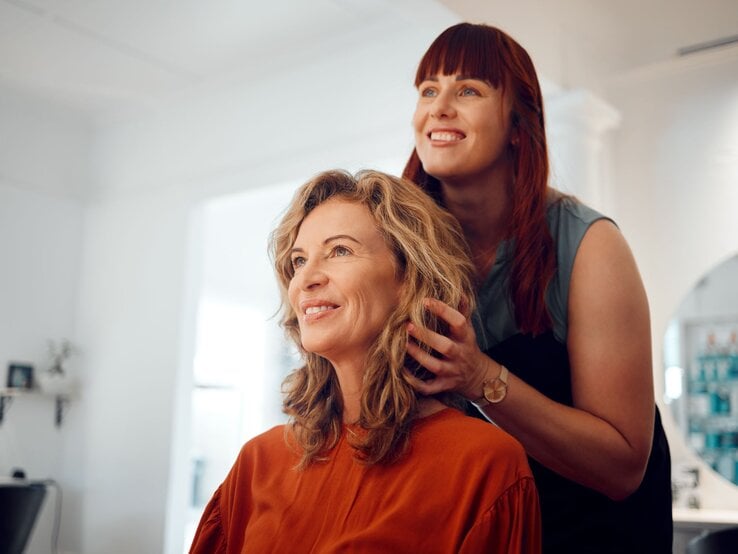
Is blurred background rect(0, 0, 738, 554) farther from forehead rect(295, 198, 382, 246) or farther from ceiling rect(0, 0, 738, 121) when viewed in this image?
forehead rect(295, 198, 382, 246)

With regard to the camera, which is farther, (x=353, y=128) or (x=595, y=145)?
(x=353, y=128)

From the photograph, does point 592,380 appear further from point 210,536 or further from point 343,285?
point 210,536

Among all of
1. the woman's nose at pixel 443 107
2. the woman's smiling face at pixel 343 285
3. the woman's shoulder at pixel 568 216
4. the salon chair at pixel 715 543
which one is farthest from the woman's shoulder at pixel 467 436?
the salon chair at pixel 715 543

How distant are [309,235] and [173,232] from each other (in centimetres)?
389

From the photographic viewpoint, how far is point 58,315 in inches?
212

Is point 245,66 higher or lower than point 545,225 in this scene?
higher

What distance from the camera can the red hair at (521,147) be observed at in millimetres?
1342

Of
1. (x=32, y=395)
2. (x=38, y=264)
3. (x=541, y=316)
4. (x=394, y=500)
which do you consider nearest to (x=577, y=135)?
(x=541, y=316)

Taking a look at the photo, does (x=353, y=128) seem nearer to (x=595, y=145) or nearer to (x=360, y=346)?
(x=595, y=145)

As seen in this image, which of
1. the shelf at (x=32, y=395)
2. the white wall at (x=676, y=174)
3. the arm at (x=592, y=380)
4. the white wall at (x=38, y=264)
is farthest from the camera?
the white wall at (x=38, y=264)

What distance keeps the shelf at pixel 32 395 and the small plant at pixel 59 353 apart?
0.16 meters

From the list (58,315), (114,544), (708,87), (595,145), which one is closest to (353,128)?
(595,145)

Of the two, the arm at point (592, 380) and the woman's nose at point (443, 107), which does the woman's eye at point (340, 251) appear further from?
the woman's nose at point (443, 107)

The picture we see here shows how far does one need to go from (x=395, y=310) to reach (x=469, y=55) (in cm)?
47
